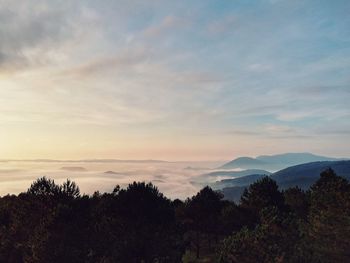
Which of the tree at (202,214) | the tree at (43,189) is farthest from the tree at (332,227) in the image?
the tree at (43,189)

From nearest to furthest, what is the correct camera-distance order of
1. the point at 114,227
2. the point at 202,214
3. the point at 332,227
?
the point at 114,227 → the point at 332,227 → the point at 202,214

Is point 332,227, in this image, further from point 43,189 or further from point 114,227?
point 43,189

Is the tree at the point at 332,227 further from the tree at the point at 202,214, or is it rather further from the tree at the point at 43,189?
the tree at the point at 43,189

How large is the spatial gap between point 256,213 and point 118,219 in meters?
30.0

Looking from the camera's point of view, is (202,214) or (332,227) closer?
(332,227)

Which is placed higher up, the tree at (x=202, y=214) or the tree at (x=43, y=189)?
the tree at (x=43, y=189)

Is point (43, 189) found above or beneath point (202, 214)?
above

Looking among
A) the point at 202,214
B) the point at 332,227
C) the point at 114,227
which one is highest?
the point at 114,227

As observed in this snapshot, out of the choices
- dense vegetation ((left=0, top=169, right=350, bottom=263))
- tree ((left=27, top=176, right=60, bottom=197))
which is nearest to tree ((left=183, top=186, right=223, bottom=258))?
dense vegetation ((left=0, top=169, right=350, bottom=263))

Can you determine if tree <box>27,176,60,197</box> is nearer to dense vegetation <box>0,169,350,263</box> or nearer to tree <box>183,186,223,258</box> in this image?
dense vegetation <box>0,169,350,263</box>

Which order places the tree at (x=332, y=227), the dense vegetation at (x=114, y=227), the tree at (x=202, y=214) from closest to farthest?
the dense vegetation at (x=114, y=227), the tree at (x=332, y=227), the tree at (x=202, y=214)

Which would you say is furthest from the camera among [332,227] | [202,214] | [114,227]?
[202,214]

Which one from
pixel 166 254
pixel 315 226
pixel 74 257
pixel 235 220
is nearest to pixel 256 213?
pixel 235 220

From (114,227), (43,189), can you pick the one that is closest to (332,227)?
(114,227)
